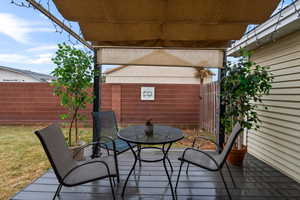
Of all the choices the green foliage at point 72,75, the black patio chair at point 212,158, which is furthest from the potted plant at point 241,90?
the green foliage at point 72,75

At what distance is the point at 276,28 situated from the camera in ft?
7.67

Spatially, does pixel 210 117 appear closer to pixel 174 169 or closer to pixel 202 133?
pixel 202 133

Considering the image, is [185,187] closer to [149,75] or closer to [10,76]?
[149,75]

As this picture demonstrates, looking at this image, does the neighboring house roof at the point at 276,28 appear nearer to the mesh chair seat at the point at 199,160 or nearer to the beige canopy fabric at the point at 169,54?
the beige canopy fabric at the point at 169,54

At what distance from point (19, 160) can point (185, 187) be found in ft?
9.68

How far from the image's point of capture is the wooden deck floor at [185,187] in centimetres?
193

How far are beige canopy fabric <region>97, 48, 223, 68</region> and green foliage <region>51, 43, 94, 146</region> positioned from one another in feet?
1.03

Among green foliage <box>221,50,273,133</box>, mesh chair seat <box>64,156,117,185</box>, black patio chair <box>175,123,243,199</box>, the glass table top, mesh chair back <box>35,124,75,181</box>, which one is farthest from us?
green foliage <box>221,50,273,133</box>

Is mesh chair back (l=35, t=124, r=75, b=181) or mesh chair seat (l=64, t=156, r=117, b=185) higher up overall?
mesh chair back (l=35, t=124, r=75, b=181)

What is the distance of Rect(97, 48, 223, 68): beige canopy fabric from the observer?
296cm

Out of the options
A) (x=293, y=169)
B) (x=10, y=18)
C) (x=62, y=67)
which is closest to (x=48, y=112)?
(x=10, y=18)

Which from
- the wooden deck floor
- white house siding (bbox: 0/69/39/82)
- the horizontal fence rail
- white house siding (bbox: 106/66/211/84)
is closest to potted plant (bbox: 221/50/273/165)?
the wooden deck floor

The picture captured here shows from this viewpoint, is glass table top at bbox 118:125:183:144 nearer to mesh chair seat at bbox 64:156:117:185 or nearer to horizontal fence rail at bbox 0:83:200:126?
mesh chair seat at bbox 64:156:117:185

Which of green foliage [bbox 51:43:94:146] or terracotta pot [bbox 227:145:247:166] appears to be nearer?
green foliage [bbox 51:43:94:146]
